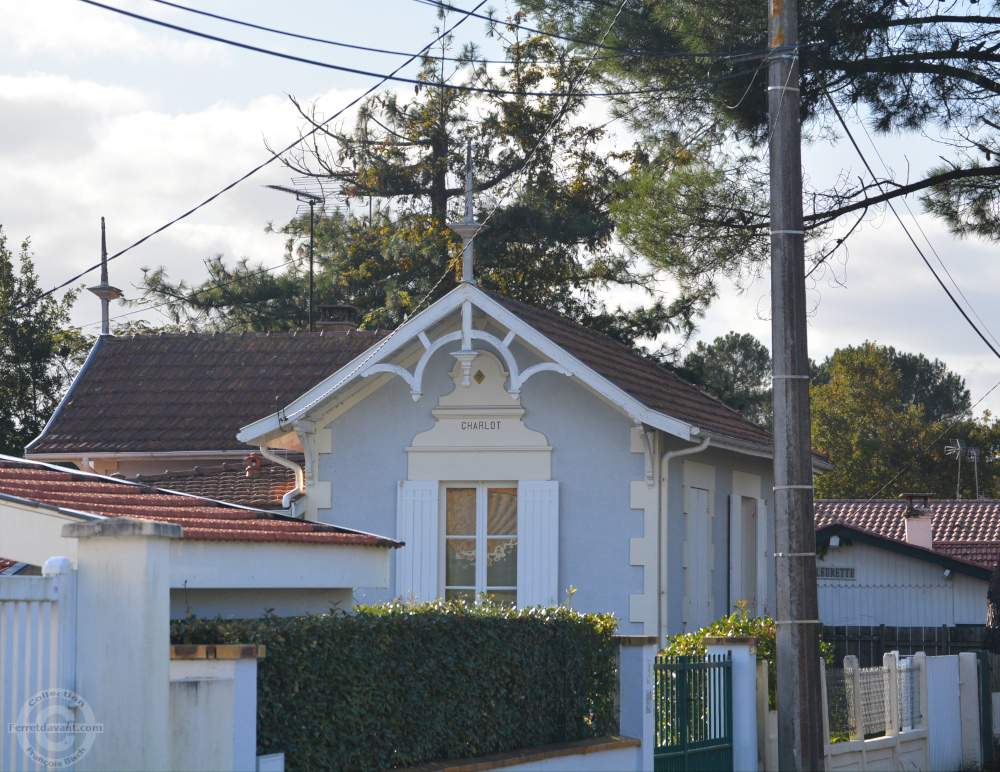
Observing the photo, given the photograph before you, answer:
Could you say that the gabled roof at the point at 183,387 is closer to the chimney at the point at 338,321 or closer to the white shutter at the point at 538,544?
the chimney at the point at 338,321

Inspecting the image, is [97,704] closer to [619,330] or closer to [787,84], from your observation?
[787,84]

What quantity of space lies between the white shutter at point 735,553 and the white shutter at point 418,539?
386cm

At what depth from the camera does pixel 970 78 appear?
14164 mm

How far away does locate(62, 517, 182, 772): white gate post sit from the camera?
18.9 ft

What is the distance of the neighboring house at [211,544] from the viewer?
21.1 feet

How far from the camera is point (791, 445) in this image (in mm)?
9617

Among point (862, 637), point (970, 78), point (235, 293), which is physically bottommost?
point (862, 637)

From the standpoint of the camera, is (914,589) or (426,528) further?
(914,589)

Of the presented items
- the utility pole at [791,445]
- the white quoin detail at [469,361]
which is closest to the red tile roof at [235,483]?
the white quoin detail at [469,361]

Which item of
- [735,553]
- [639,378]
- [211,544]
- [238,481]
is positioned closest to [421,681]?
[211,544]

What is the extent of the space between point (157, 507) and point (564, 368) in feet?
20.5

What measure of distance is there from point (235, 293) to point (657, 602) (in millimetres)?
26212

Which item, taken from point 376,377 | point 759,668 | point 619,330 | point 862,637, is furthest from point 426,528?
point 619,330

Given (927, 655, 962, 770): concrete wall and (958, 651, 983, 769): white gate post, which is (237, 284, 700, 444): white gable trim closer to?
(927, 655, 962, 770): concrete wall
